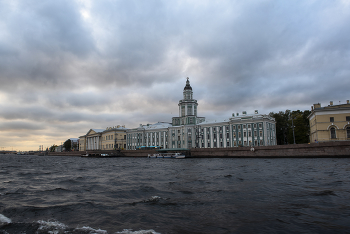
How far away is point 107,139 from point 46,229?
337 ft

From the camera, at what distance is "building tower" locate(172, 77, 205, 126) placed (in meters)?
76.4

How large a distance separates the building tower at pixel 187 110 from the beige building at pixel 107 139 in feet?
99.3

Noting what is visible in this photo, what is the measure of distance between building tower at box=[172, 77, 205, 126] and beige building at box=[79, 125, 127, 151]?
1192 inches

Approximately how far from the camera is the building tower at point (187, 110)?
76.4 meters

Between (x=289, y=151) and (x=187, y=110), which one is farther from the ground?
(x=187, y=110)

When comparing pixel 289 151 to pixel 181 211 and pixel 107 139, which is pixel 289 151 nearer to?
pixel 181 211

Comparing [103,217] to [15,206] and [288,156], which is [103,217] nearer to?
[15,206]

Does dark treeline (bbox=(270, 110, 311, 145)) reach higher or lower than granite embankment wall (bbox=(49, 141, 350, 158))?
higher

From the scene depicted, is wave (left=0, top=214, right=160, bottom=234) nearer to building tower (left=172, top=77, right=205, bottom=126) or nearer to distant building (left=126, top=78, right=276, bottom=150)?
distant building (left=126, top=78, right=276, bottom=150)

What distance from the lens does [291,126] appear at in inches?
2537

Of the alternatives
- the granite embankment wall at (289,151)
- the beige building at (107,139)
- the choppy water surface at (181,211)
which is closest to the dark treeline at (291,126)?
the granite embankment wall at (289,151)

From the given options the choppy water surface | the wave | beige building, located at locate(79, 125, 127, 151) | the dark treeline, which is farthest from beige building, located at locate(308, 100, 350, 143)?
beige building, located at locate(79, 125, 127, 151)

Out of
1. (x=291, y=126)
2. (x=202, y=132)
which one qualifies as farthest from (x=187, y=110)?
(x=291, y=126)

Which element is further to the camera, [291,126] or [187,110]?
[187,110]
